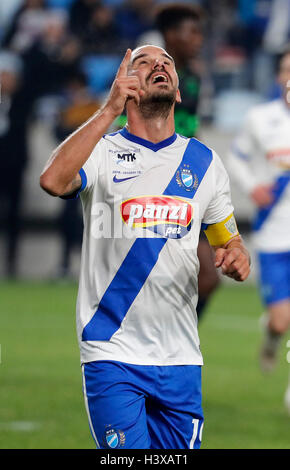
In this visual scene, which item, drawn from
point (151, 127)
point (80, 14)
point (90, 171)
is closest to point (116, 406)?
point (90, 171)

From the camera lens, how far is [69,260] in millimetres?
15984

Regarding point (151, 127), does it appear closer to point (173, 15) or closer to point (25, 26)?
point (173, 15)

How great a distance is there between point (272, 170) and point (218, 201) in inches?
160

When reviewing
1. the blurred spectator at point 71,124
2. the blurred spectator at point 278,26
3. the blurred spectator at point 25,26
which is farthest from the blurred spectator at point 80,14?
the blurred spectator at point 278,26

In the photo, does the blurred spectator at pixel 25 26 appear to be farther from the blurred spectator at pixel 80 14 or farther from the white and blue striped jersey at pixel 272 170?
the white and blue striped jersey at pixel 272 170

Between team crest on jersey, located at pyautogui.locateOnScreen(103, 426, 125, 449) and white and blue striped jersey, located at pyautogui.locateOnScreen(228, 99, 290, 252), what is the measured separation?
14.2 feet

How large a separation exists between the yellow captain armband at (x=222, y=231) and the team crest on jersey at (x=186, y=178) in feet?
0.69

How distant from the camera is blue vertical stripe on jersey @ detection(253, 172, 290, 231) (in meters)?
8.32

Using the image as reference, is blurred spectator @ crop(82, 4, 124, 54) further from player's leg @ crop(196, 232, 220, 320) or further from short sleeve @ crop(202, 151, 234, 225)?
short sleeve @ crop(202, 151, 234, 225)

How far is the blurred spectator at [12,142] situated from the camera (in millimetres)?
15227

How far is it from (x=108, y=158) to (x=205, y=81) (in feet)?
43.5

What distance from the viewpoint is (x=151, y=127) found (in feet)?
14.2

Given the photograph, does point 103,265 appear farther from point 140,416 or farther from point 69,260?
point 69,260

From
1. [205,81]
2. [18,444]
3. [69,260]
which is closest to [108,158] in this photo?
[18,444]
